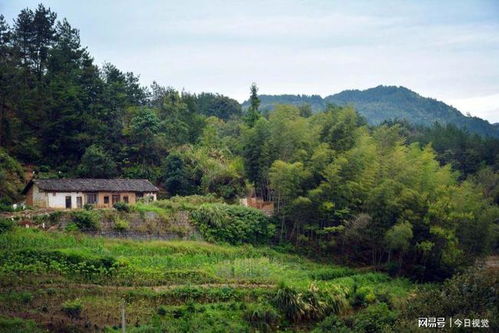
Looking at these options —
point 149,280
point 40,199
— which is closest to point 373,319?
point 149,280

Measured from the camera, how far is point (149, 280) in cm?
2547

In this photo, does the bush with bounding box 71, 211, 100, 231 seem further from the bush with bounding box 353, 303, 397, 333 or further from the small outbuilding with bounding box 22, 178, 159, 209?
the bush with bounding box 353, 303, 397, 333

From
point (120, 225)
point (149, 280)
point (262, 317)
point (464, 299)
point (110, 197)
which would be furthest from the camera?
point (110, 197)

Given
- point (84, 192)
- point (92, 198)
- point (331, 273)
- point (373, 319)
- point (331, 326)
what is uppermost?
point (84, 192)

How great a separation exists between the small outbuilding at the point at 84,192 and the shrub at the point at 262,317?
1299 centimetres

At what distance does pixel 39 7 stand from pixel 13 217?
67.4ft

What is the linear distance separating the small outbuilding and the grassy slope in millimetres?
5991

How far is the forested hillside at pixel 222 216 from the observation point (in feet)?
77.8

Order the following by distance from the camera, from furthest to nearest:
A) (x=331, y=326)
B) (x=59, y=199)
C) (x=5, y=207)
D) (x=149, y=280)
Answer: (x=59, y=199)
(x=5, y=207)
(x=149, y=280)
(x=331, y=326)

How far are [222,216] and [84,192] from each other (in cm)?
738

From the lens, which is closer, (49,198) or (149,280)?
(149,280)

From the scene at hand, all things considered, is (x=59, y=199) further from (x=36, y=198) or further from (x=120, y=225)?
(x=120, y=225)

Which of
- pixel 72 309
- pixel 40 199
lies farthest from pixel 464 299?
pixel 40 199

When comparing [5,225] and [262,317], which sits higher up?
[5,225]
